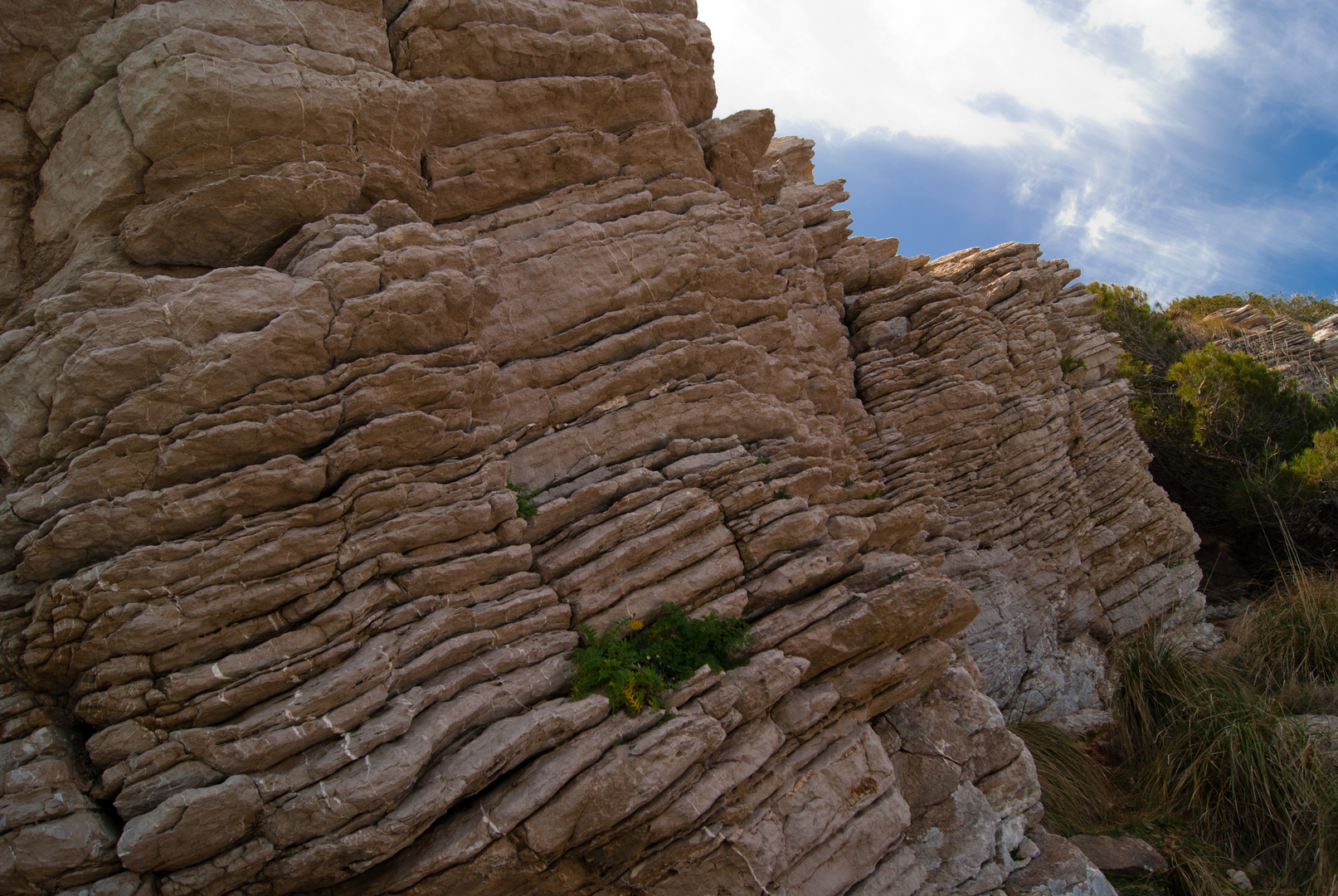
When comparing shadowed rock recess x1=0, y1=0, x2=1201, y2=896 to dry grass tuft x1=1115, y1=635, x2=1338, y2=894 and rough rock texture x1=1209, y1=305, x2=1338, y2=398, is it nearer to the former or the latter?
dry grass tuft x1=1115, y1=635, x2=1338, y2=894

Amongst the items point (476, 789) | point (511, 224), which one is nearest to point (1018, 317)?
point (511, 224)

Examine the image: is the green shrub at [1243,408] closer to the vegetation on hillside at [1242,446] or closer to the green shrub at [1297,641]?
the vegetation on hillside at [1242,446]

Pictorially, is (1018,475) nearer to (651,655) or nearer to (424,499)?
(651,655)

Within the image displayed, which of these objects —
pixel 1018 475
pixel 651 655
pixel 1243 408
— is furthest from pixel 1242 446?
pixel 651 655

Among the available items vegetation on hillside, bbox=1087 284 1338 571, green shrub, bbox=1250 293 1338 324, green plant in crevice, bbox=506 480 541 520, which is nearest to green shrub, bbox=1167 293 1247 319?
green shrub, bbox=1250 293 1338 324

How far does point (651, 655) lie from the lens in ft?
26.5

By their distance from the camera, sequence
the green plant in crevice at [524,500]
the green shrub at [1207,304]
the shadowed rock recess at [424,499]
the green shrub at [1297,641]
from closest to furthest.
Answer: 1. the shadowed rock recess at [424,499]
2. the green plant in crevice at [524,500]
3. the green shrub at [1297,641]
4. the green shrub at [1207,304]

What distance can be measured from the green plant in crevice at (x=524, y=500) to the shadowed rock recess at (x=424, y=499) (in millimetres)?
151

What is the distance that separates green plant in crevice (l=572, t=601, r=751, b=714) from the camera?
298 inches

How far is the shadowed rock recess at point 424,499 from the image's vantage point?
Answer: 21.8ft

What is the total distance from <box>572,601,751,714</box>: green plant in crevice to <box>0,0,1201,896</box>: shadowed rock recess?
24cm

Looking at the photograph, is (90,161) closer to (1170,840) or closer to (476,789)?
(476,789)

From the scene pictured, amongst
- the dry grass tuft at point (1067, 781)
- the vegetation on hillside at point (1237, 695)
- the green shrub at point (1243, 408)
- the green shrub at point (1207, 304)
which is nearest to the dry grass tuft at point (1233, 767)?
the vegetation on hillside at point (1237, 695)

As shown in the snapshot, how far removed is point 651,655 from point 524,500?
2365mm
